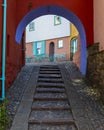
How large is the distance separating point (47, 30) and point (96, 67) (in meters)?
17.2

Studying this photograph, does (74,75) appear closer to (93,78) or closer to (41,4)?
(93,78)

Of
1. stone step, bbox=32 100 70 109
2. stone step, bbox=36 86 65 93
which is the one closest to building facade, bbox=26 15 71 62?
stone step, bbox=36 86 65 93

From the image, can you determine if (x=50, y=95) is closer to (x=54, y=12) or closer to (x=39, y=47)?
(x=54, y=12)

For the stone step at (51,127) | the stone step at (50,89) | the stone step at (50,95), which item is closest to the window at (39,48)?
the stone step at (50,89)

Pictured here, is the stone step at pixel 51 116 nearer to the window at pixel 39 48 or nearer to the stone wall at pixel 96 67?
the stone wall at pixel 96 67

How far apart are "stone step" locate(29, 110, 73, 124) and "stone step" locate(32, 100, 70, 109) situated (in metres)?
0.22

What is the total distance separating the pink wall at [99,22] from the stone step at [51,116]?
2.41 meters

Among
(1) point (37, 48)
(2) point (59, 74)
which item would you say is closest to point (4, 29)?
(2) point (59, 74)

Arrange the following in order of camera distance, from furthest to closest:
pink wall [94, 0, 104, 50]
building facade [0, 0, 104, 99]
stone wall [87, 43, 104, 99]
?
1. building facade [0, 0, 104, 99]
2. pink wall [94, 0, 104, 50]
3. stone wall [87, 43, 104, 99]

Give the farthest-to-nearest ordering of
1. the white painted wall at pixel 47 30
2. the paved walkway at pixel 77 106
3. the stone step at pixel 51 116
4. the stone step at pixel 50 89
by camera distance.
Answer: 1. the white painted wall at pixel 47 30
2. the stone step at pixel 50 89
3. the stone step at pixel 51 116
4. the paved walkway at pixel 77 106

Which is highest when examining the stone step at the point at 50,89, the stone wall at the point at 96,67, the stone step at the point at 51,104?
the stone wall at the point at 96,67

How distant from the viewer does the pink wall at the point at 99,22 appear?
25.3 feet

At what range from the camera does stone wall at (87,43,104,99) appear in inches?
278

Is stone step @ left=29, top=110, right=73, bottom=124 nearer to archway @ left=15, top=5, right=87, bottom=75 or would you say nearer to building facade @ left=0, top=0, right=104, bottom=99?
building facade @ left=0, top=0, right=104, bottom=99
